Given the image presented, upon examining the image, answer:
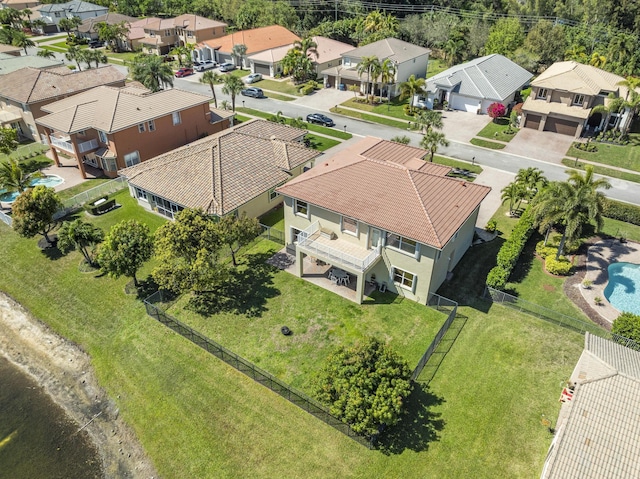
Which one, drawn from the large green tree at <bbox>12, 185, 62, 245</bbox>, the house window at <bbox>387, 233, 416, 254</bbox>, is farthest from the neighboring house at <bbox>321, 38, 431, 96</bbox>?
the large green tree at <bbox>12, 185, 62, 245</bbox>

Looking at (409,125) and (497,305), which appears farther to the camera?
(409,125)

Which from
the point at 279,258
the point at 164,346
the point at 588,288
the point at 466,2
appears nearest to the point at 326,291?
the point at 279,258

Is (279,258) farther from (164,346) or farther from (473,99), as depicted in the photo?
(473,99)

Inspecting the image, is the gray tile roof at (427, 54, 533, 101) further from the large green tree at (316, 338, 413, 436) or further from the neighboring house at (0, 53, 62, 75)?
the neighboring house at (0, 53, 62, 75)

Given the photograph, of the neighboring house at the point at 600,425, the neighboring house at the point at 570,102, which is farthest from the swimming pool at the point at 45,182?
the neighboring house at the point at 570,102

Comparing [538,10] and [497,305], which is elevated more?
[538,10]

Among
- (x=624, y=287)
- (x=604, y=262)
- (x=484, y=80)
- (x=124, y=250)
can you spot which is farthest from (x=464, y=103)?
(x=124, y=250)
